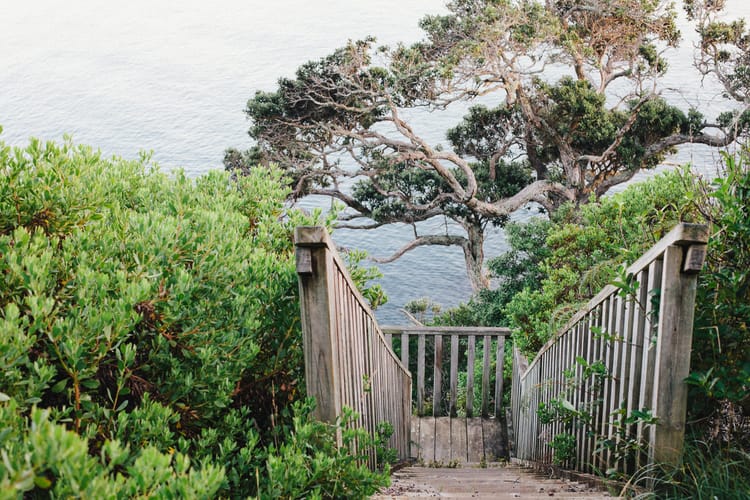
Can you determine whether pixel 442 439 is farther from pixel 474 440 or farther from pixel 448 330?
pixel 448 330

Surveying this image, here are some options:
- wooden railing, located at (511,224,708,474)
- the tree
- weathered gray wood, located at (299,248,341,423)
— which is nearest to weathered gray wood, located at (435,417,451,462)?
wooden railing, located at (511,224,708,474)

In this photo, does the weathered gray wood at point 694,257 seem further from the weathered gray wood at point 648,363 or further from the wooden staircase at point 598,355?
the weathered gray wood at point 648,363

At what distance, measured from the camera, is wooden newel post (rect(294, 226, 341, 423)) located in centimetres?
181

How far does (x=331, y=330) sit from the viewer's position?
1895 millimetres

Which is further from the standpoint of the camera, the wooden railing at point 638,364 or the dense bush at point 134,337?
the wooden railing at point 638,364

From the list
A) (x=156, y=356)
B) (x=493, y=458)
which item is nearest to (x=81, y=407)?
(x=156, y=356)

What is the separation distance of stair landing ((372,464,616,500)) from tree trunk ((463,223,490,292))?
9115mm

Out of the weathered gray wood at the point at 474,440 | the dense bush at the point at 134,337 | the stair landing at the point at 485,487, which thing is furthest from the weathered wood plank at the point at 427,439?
the dense bush at the point at 134,337

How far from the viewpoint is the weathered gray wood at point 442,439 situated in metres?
5.84

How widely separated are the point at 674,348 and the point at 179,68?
30536 millimetres

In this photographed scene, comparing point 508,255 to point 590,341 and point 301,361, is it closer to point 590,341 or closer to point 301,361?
point 590,341

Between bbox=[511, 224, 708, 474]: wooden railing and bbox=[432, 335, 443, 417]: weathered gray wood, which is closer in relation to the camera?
bbox=[511, 224, 708, 474]: wooden railing

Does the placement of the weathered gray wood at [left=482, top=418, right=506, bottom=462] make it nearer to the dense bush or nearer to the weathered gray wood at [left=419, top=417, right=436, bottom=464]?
the weathered gray wood at [left=419, top=417, right=436, bottom=464]

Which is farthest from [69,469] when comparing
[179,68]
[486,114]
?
[179,68]
